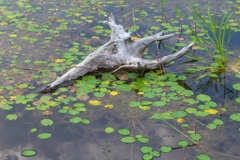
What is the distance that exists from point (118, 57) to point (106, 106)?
2.72 feet

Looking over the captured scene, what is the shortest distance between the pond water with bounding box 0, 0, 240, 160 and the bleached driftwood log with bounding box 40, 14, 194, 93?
4.4 inches

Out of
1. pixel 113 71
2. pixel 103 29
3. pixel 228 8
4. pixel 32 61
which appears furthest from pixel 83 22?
pixel 228 8

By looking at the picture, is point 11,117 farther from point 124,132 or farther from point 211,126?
point 211,126

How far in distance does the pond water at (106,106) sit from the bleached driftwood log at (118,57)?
11cm

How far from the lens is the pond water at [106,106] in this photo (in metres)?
2.88

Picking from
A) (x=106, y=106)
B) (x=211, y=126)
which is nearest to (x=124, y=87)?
(x=106, y=106)

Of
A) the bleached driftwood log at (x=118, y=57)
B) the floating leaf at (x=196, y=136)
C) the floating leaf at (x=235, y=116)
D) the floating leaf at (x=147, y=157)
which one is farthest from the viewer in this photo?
the bleached driftwood log at (x=118, y=57)

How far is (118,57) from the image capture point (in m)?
4.08

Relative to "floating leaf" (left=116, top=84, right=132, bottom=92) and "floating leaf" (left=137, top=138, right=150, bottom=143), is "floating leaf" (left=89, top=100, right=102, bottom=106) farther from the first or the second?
"floating leaf" (left=137, top=138, right=150, bottom=143)

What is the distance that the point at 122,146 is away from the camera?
289 centimetres

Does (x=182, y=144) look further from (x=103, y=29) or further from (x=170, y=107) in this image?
(x=103, y=29)

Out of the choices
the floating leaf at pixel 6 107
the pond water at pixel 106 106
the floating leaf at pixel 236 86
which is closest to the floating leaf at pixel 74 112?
the pond water at pixel 106 106

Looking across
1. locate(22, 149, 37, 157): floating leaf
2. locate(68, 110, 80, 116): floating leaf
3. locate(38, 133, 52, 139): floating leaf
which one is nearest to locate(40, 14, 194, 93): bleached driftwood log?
locate(68, 110, 80, 116): floating leaf

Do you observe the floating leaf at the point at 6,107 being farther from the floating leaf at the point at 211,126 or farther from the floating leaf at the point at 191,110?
the floating leaf at the point at 211,126
